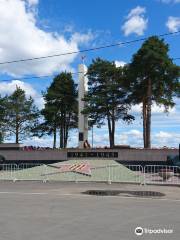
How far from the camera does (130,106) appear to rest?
56094 mm

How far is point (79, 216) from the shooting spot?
13.4 m

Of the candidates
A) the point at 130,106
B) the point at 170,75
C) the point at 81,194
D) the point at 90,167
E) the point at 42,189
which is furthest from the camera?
the point at 130,106

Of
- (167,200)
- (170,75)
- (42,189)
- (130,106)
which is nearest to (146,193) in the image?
(167,200)

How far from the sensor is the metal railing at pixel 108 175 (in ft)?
84.3

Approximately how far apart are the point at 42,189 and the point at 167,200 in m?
6.43

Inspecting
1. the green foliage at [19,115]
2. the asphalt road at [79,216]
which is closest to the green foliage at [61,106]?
the green foliage at [19,115]

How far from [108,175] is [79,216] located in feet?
42.9

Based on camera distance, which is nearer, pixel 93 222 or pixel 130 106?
pixel 93 222

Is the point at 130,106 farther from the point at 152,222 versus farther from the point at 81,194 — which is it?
the point at 152,222

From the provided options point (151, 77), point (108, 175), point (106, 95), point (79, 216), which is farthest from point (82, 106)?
point (79, 216)

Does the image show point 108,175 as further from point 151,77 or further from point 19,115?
point 19,115

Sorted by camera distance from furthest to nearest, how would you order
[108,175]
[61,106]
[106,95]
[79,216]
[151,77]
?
[61,106] < [106,95] < [151,77] < [108,175] < [79,216]

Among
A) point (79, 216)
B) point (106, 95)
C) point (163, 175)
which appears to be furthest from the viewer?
point (106, 95)

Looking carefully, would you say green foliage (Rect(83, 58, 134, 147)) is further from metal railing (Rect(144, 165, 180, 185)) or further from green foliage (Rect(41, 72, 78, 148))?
metal railing (Rect(144, 165, 180, 185))
